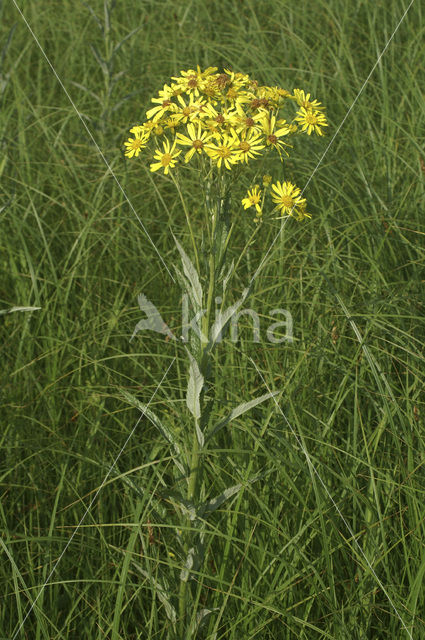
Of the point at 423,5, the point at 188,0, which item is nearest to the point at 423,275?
the point at 423,5

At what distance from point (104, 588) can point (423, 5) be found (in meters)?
3.49

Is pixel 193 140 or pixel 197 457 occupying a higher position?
pixel 193 140

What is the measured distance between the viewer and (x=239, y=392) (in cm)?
187

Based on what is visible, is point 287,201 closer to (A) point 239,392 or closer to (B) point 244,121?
(B) point 244,121

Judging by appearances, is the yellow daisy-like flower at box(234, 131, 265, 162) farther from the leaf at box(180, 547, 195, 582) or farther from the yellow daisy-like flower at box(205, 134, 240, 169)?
the leaf at box(180, 547, 195, 582)

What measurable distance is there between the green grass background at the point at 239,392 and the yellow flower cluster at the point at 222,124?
1.58 ft

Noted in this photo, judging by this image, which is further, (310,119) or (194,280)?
(310,119)

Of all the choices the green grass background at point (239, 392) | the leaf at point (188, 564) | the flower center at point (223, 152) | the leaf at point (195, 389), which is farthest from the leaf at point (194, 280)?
the leaf at point (188, 564)

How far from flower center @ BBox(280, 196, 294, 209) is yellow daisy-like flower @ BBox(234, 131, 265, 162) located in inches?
4.6

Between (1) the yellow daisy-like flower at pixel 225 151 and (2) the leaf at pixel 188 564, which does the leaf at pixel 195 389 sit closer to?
(2) the leaf at pixel 188 564

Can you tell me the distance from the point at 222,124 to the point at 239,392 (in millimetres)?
796

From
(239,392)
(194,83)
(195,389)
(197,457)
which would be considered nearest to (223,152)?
(194,83)

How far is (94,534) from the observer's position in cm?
166

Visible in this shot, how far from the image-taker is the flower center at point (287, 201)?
139 cm
